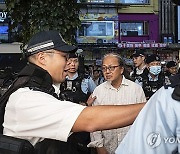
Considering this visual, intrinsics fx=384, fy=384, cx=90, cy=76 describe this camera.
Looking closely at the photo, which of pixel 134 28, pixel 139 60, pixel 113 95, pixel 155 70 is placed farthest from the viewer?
pixel 134 28

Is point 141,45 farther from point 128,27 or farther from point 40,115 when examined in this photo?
point 40,115

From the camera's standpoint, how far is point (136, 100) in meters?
3.91

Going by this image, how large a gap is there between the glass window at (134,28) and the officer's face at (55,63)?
23.0 meters

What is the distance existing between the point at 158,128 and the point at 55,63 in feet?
3.78

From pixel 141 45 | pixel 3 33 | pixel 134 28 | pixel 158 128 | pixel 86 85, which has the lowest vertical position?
pixel 86 85

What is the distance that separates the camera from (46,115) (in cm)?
209

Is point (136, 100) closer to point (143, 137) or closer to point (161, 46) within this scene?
point (143, 137)

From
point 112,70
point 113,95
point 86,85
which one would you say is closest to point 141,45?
point 86,85

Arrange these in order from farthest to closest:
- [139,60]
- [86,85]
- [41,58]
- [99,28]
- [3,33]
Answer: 1. [99,28]
2. [3,33]
3. [139,60]
4. [86,85]
5. [41,58]

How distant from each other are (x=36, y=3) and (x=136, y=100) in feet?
9.29

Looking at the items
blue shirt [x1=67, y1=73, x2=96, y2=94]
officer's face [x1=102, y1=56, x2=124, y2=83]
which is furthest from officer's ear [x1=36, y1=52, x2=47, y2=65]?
blue shirt [x1=67, y1=73, x2=96, y2=94]

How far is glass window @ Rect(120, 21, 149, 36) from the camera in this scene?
25.4 meters

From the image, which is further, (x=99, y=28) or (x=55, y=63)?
(x=99, y=28)

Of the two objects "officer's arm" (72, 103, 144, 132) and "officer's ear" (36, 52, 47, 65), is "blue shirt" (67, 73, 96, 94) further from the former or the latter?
"officer's arm" (72, 103, 144, 132)
